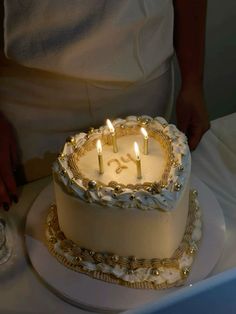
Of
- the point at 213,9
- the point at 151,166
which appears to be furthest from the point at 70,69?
the point at 213,9

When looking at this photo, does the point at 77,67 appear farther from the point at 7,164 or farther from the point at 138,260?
the point at 138,260

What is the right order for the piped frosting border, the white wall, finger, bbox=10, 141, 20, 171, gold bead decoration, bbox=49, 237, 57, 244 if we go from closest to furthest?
the piped frosting border, gold bead decoration, bbox=49, 237, 57, 244, finger, bbox=10, 141, 20, 171, the white wall

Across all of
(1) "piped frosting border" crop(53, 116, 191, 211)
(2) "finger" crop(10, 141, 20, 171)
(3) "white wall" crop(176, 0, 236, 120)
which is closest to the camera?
(1) "piped frosting border" crop(53, 116, 191, 211)

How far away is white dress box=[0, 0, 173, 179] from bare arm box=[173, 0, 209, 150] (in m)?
0.04

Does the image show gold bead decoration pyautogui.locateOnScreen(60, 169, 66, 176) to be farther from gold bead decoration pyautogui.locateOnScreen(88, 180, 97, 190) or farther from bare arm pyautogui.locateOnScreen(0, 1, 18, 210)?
bare arm pyautogui.locateOnScreen(0, 1, 18, 210)

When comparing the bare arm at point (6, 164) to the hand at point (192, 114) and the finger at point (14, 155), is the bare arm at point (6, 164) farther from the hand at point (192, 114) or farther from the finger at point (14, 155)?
the hand at point (192, 114)

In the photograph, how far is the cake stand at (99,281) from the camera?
780 mm

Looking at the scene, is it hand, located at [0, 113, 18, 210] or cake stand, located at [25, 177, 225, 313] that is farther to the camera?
hand, located at [0, 113, 18, 210]

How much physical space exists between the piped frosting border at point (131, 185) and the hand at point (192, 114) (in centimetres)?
16

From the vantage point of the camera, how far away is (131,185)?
762 millimetres

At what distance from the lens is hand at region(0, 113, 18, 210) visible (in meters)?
0.94

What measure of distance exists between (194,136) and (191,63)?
0.16m

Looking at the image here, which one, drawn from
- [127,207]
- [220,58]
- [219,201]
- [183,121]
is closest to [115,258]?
[127,207]

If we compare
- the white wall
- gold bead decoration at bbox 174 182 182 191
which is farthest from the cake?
the white wall
